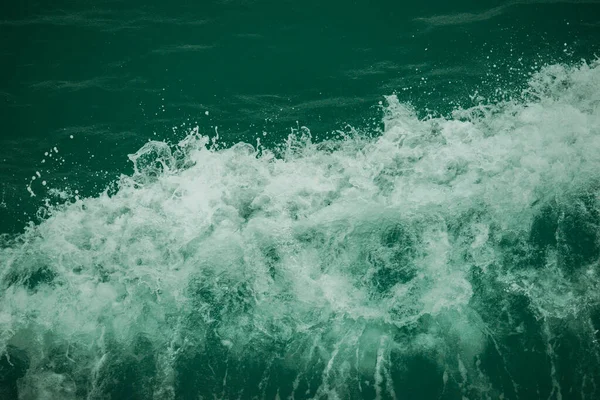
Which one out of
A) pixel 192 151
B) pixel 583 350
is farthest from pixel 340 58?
pixel 583 350

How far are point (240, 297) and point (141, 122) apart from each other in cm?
482

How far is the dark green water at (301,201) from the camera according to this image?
7.25 metres

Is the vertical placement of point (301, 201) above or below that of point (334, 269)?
above

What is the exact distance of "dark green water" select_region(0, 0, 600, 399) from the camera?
7246 millimetres

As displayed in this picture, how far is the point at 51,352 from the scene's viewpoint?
7.68 m

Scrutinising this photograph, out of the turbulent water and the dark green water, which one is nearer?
the turbulent water

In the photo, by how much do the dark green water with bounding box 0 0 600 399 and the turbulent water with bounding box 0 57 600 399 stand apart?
0.11 ft

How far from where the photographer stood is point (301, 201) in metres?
8.93

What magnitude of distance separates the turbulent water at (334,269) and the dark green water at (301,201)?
34 mm

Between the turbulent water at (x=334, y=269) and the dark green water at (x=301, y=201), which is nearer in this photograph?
the turbulent water at (x=334, y=269)

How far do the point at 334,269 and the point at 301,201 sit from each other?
1.54 metres

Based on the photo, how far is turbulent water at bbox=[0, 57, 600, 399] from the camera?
7.11 metres

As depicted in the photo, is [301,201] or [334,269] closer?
[334,269]

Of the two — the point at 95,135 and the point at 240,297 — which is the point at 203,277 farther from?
the point at 95,135
